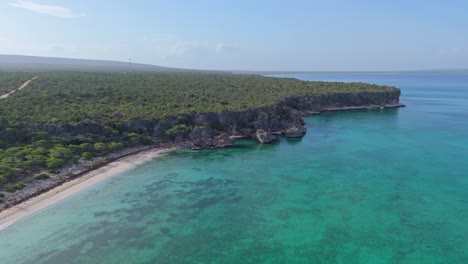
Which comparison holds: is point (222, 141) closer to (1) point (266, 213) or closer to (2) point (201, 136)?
(2) point (201, 136)

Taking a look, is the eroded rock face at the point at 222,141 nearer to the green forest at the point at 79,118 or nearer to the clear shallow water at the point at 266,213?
the clear shallow water at the point at 266,213

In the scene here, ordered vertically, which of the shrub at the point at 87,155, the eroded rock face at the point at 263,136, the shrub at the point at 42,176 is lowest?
the shrub at the point at 42,176

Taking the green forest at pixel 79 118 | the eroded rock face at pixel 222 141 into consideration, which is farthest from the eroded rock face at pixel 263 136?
the green forest at pixel 79 118

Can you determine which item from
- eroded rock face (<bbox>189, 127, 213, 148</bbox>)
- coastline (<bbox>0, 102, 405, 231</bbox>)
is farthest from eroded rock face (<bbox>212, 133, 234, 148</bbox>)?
coastline (<bbox>0, 102, 405, 231</bbox>)

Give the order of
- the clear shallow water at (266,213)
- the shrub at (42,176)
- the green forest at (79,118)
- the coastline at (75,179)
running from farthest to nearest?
the green forest at (79,118) → the shrub at (42,176) → the coastline at (75,179) → the clear shallow water at (266,213)

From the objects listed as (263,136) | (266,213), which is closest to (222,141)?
(263,136)

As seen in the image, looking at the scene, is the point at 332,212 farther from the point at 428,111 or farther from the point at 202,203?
the point at 428,111
